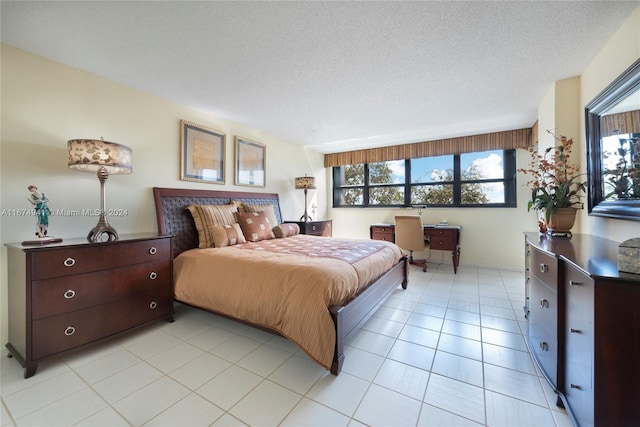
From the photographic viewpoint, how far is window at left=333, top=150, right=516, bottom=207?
4328 mm

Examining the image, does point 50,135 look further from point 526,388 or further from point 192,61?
point 526,388

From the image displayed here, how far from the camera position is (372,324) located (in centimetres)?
239

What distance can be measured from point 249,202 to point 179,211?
1081mm

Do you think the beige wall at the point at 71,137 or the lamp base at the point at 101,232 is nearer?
the beige wall at the point at 71,137

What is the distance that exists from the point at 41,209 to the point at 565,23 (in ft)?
13.2

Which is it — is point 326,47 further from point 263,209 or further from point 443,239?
point 443,239

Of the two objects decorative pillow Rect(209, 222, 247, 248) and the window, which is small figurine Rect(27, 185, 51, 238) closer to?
decorative pillow Rect(209, 222, 247, 248)

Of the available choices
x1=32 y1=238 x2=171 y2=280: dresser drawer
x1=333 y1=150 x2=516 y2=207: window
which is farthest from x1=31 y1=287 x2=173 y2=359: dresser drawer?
x1=333 y1=150 x2=516 y2=207: window

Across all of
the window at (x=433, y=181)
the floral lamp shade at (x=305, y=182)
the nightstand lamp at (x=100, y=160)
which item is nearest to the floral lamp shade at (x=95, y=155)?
the nightstand lamp at (x=100, y=160)

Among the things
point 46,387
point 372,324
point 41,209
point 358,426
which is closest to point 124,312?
point 46,387

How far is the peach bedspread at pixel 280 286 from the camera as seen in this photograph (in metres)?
1.67

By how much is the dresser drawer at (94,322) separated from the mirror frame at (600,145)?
3.57 m

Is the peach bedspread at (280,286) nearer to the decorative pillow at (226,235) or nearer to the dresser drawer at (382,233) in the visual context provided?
the decorative pillow at (226,235)

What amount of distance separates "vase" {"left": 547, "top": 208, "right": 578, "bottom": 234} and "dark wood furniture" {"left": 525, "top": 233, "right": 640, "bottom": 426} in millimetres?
563
